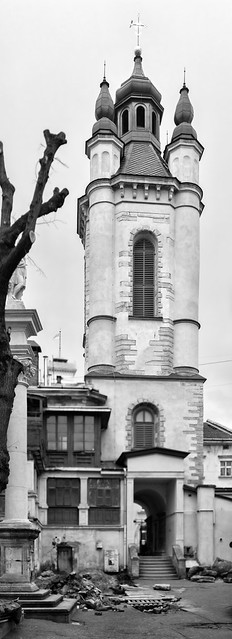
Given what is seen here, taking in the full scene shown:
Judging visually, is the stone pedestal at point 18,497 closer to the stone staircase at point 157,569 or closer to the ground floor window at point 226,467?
the stone staircase at point 157,569

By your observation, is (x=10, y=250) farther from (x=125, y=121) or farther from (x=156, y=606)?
(x=125, y=121)

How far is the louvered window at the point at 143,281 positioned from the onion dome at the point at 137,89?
43.4ft

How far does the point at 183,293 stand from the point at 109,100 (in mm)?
14970

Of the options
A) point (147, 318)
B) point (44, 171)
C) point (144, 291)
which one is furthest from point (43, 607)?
point (144, 291)

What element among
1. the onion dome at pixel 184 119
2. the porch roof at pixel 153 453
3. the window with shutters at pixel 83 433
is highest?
the onion dome at pixel 184 119

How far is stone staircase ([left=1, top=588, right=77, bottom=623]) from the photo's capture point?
67.9 feet

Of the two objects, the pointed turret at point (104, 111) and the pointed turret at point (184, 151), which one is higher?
the pointed turret at point (104, 111)

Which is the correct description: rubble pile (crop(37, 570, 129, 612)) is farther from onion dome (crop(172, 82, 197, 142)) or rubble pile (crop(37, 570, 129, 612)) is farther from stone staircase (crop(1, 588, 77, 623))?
onion dome (crop(172, 82, 197, 142))

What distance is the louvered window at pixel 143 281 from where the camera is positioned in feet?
177

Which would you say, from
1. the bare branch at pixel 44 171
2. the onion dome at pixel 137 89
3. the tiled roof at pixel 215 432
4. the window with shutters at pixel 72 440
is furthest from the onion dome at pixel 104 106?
the bare branch at pixel 44 171

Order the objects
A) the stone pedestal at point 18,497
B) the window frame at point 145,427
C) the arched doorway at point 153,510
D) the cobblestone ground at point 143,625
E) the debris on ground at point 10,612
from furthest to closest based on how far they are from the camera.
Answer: the window frame at point 145,427, the arched doorway at point 153,510, the stone pedestal at point 18,497, the cobblestone ground at point 143,625, the debris on ground at point 10,612

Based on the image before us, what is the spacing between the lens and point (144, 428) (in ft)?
172

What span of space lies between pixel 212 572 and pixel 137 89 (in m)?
34.6

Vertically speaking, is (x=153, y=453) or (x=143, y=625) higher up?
(x=153, y=453)
